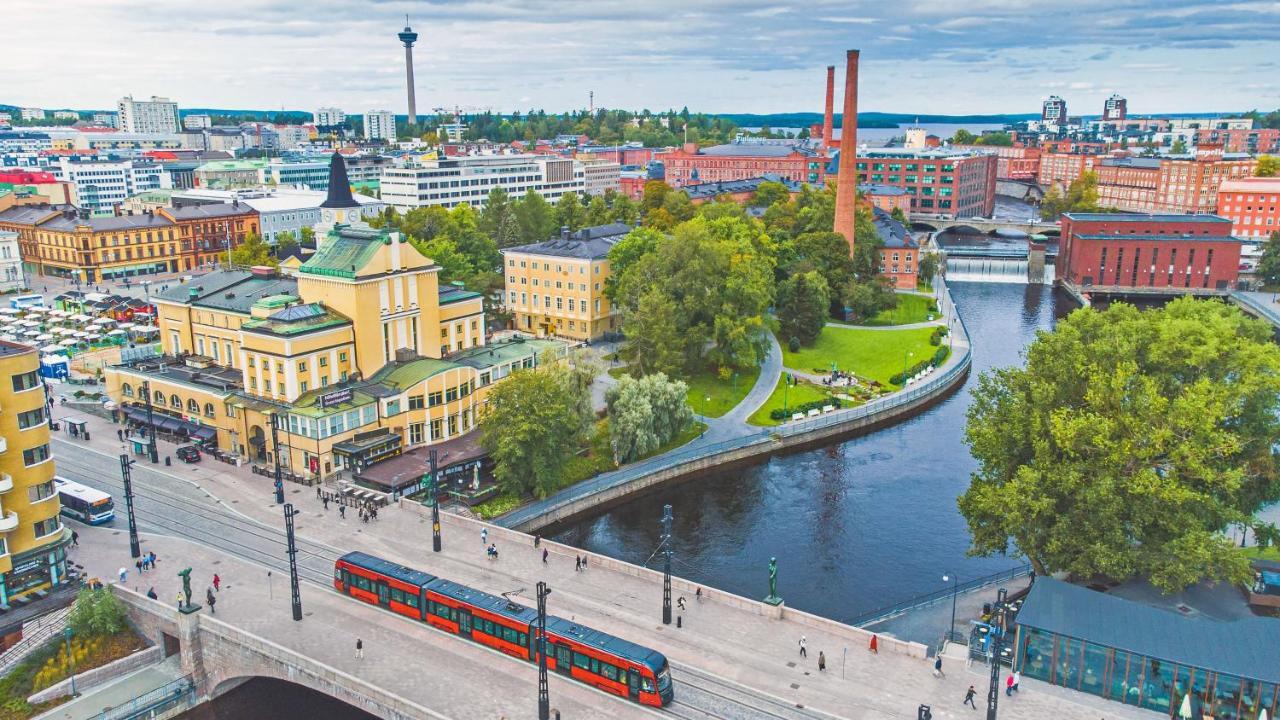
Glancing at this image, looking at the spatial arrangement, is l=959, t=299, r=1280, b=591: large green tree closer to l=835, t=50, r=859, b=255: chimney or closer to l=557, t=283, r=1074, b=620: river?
l=557, t=283, r=1074, b=620: river

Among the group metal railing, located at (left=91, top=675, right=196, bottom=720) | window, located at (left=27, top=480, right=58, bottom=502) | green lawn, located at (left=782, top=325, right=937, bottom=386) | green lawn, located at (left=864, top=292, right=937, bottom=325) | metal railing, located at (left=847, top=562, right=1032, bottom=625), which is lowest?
metal railing, located at (left=91, top=675, right=196, bottom=720)

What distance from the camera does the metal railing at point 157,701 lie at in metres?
38.2

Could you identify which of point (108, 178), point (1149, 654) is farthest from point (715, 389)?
point (108, 178)

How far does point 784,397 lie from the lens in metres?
81.6

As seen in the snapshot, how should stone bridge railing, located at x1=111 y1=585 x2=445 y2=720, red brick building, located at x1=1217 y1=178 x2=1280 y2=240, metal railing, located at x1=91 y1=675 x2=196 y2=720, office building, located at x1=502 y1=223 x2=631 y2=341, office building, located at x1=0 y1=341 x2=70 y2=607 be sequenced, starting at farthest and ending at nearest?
red brick building, located at x1=1217 y1=178 x2=1280 y2=240 → office building, located at x1=502 y1=223 x2=631 y2=341 → office building, located at x1=0 y1=341 x2=70 y2=607 → metal railing, located at x1=91 y1=675 x2=196 y2=720 → stone bridge railing, located at x1=111 y1=585 x2=445 y2=720

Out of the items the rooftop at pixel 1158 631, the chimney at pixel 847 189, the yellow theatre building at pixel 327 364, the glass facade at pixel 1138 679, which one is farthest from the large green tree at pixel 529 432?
the chimney at pixel 847 189

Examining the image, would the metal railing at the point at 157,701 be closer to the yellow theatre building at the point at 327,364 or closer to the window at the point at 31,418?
the window at the point at 31,418

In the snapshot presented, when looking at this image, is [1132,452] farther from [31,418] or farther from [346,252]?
[31,418]

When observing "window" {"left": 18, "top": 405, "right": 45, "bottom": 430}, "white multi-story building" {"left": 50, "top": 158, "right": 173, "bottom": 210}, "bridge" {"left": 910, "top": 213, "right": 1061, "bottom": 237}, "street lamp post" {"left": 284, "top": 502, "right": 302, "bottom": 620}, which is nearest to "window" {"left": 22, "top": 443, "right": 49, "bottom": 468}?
"window" {"left": 18, "top": 405, "right": 45, "bottom": 430}

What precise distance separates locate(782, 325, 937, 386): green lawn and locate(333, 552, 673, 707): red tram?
5578 centimetres

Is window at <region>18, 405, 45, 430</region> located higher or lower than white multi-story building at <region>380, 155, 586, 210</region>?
lower

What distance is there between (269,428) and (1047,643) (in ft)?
158

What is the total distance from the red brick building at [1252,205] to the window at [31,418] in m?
169

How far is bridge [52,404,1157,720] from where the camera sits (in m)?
35.8
